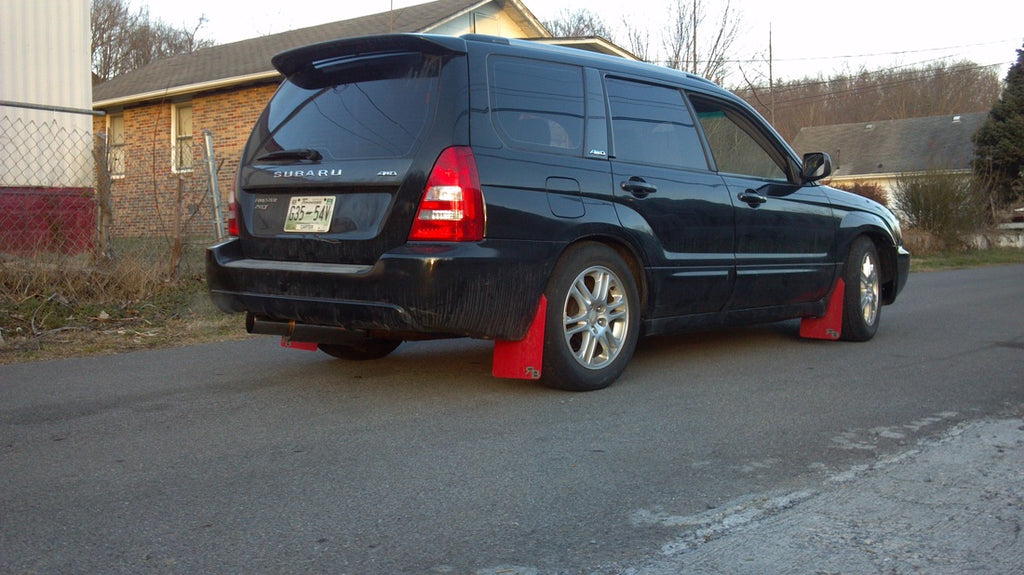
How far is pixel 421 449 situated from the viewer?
12.9ft

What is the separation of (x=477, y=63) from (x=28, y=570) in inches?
119

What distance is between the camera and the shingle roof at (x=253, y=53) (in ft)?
65.6

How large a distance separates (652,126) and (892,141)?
174ft

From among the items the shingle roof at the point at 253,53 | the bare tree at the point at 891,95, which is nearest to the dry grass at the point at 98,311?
the shingle roof at the point at 253,53

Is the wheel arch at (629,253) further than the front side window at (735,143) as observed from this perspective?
No

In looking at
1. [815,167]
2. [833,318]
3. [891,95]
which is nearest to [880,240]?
[833,318]

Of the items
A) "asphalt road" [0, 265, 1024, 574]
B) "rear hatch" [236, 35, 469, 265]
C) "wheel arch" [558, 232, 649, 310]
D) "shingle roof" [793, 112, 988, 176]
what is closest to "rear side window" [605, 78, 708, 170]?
"wheel arch" [558, 232, 649, 310]

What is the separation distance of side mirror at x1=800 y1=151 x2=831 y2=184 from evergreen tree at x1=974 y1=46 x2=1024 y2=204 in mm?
31636

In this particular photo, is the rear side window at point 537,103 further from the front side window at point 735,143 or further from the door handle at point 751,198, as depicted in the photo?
the door handle at point 751,198

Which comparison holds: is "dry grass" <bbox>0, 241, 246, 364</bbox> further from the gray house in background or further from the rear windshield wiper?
the gray house in background

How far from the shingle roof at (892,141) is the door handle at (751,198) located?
149 ft

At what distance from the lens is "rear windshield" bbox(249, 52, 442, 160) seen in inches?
182

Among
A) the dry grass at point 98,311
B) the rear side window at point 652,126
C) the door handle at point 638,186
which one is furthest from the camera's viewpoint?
the dry grass at point 98,311

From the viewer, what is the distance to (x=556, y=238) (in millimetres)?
4711
